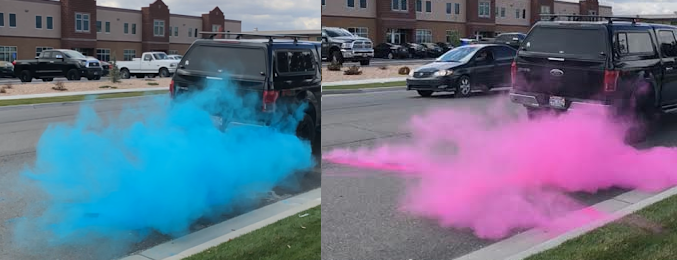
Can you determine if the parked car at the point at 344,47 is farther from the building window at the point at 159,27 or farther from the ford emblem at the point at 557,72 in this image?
the ford emblem at the point at 557,72

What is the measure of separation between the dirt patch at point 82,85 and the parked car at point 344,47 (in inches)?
23.5

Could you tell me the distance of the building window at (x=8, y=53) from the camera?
2248 mm

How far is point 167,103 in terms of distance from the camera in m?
2.43

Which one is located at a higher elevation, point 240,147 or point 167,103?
point 167,103

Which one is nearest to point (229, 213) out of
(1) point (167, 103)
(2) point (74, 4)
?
(1) point (167, 103)

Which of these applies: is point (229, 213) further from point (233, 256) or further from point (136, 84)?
point (136, 84)

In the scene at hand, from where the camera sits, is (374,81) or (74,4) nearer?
(74,4)

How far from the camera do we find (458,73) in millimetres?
2971

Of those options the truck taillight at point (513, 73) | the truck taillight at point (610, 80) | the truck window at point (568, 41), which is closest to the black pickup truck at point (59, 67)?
the truck taillight at point (513, 73)

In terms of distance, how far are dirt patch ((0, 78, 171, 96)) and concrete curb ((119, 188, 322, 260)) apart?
0.69 metres

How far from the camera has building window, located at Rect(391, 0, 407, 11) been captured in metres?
2.60

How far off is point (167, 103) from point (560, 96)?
1.98 meters

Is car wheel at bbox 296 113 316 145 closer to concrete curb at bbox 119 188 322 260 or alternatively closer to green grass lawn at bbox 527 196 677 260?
concrete curb at bbox 119 188 322 260

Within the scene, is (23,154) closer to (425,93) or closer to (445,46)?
(425,93)
